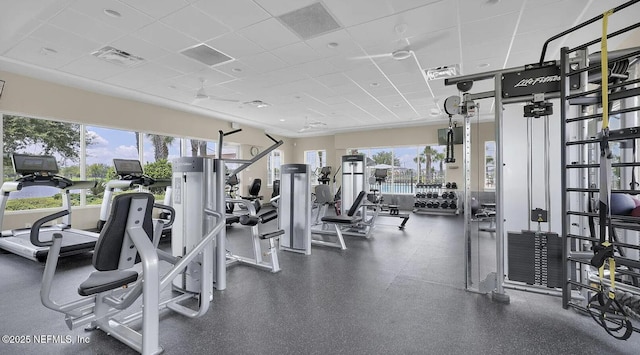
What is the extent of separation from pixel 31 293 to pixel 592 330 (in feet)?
15.9

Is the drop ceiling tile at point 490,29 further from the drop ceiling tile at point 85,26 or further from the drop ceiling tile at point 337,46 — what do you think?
the drop ceiling tile at point 85,26

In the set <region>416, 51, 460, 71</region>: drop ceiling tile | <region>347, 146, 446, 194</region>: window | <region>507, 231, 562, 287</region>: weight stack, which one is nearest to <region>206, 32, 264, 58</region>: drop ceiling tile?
<region>416, 51, 460, 71</region>: drop ceiling tile

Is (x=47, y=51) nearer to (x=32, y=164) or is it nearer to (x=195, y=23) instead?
(x=32, y=164)

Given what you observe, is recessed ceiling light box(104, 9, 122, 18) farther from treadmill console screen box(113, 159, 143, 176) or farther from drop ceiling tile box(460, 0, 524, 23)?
drop ceiling tile box(460, 0, 524, 23)

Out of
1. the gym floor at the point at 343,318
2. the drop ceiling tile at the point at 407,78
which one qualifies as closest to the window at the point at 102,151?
the gym floor at the point at 343,318

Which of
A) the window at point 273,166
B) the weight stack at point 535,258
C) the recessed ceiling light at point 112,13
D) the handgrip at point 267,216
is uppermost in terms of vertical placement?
the recessed ceiling light at point 112,13

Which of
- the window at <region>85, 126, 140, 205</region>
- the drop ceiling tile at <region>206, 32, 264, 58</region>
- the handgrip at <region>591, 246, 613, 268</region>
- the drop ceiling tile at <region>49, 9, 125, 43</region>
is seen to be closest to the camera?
the handgrip at <region>591, 246, 613, 268</region>

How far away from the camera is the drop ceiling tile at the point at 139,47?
3670 millimetres

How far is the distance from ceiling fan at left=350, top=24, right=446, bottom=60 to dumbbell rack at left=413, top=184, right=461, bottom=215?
5.41 meters

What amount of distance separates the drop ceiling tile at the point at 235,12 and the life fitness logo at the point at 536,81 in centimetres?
257

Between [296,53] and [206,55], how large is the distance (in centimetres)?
132

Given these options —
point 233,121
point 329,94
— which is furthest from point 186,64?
point 233,121

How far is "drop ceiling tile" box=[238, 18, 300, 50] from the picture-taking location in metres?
3.32

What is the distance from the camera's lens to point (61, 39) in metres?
3.62
